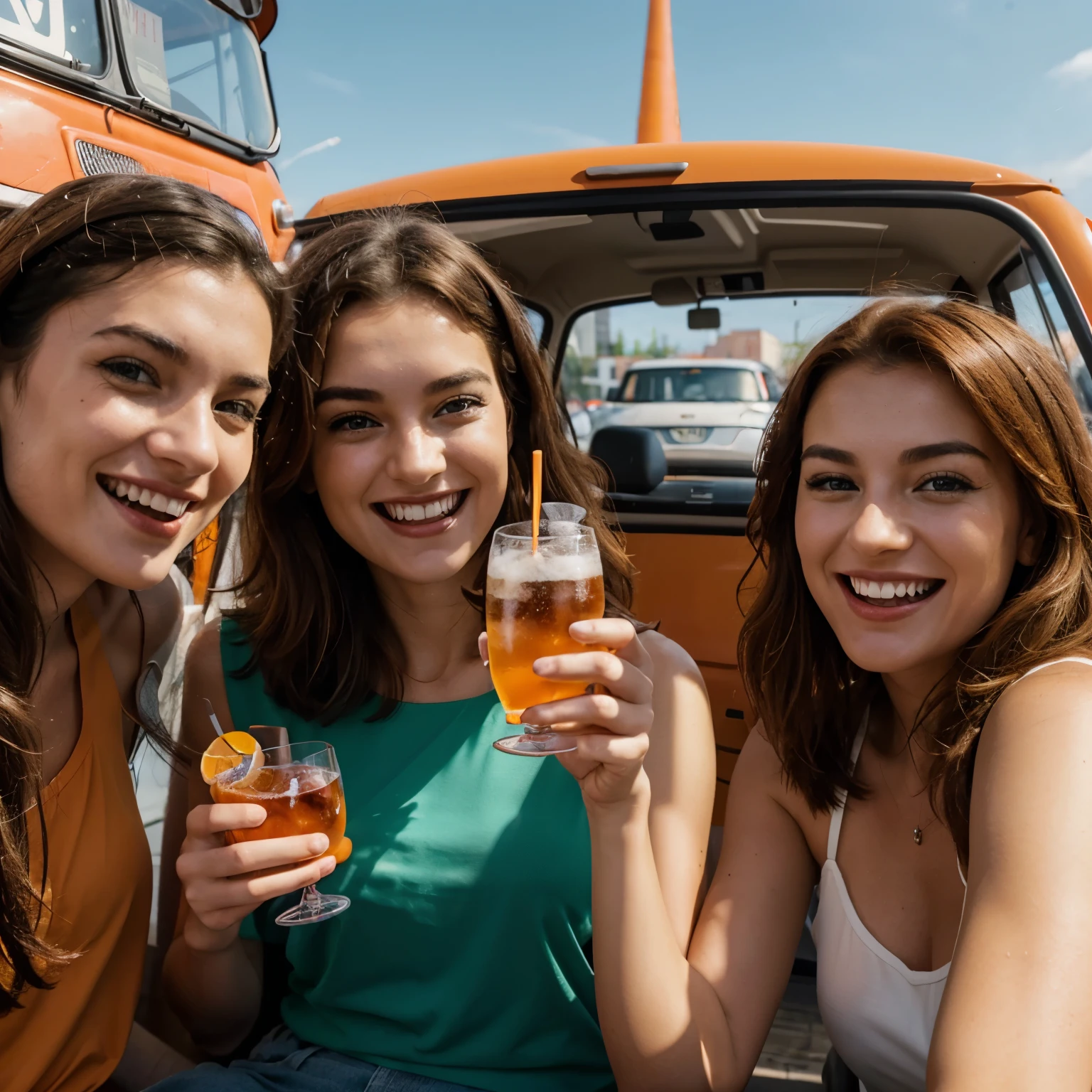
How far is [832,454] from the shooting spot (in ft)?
5.61

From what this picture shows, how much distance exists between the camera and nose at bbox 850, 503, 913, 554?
160 cm

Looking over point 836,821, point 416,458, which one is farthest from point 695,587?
point 416,458

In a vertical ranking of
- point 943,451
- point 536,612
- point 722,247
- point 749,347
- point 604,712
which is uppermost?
point 749,347

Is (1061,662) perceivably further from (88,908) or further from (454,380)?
(88,908)

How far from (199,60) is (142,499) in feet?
14.9

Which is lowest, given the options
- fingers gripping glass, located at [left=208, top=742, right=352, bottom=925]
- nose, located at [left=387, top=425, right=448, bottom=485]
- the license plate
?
fingers gripping glass, located at [left=208, top=742, right=352, bottom=925]

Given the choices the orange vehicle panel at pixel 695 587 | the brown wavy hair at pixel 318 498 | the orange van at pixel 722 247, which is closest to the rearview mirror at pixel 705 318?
the orange van at pixel 722 247

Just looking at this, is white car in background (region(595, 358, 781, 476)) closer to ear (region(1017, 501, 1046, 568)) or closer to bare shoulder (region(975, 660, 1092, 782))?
ear (region(1017, 501, 1046, 568))

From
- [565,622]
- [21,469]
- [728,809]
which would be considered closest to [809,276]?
[728,809]

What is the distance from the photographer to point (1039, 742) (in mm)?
1417

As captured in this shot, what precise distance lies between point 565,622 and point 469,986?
2.34ft

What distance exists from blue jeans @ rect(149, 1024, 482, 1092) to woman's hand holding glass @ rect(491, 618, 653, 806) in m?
0.63

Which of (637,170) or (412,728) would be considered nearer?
(412,728)

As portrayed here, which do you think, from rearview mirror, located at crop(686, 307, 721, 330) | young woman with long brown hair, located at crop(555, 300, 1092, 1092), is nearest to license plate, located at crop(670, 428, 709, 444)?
rearview mirror, located at crop(686, 307, 721, 330)
